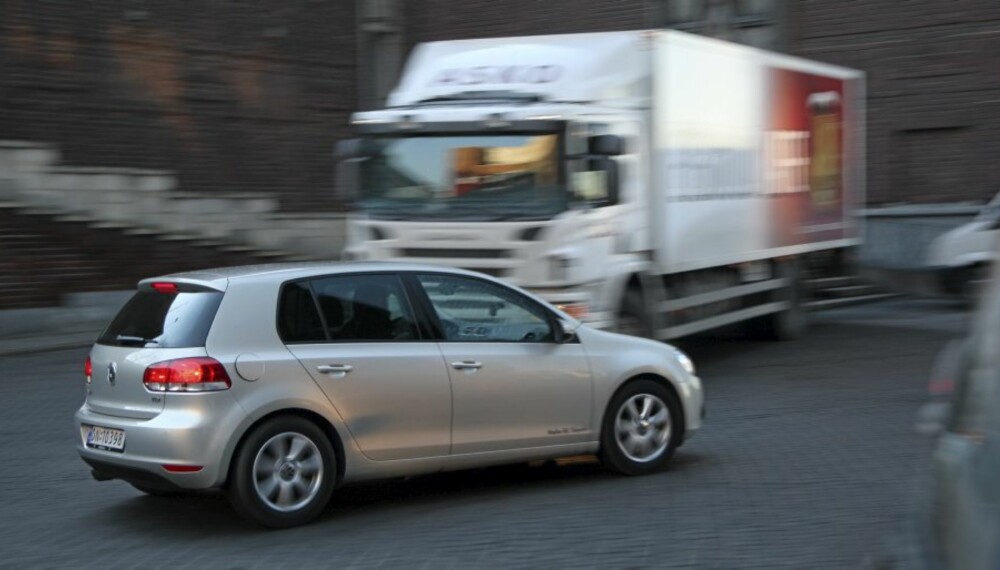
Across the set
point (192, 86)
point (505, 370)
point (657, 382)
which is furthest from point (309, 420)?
point (192, 86)

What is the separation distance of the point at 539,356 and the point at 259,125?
1806cm

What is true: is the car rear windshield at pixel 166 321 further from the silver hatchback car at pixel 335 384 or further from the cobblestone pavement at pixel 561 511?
the cobblestone pavement at pixel 561 511

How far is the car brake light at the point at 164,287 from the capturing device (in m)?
7.64

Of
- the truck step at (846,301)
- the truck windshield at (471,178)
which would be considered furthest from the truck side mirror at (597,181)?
the truck step at (846,301)

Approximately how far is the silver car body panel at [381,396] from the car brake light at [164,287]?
101 millimetres

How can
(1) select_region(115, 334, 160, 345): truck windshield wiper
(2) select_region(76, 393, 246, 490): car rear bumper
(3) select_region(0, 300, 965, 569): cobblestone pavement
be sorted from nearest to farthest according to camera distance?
(3) select_region(0, 300, 965, 569): cobblestone pavement < (2) select_region(76, 393, 246, 490): car rear bumper < (1) select_region(115, 334, 160, 345): truck windshield wiper

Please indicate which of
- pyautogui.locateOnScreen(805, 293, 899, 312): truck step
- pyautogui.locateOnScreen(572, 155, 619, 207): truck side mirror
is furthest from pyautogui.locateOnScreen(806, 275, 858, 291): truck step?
pyautogui.locateOnScreen(572, 155, 619, 207): truck side mirror

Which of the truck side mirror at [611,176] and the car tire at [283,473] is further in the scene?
the truck side mirror at [611,176]

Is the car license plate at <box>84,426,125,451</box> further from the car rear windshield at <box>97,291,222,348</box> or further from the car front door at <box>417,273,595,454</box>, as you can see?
the car front door at <box>417,273,595,454</box>

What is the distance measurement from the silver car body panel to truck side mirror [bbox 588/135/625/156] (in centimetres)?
350

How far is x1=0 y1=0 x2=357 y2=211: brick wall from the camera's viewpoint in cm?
2116

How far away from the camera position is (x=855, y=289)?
21203mm

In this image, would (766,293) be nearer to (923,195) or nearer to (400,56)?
(923,195)

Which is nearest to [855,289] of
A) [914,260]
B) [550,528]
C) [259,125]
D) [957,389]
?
[914,260]
